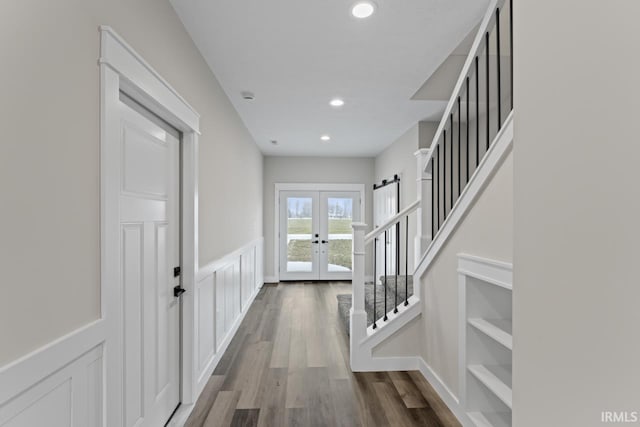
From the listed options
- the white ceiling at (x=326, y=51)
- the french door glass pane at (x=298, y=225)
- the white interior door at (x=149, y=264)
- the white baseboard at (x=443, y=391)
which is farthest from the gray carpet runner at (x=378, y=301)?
the french door glass pane at (x=298, y=225)

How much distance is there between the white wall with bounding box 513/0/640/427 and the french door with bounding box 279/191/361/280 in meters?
6.00

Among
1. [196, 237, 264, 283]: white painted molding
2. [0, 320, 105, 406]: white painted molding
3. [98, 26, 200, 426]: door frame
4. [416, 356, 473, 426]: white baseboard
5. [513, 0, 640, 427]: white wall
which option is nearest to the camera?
[513, 0, 640, 427]: white wall

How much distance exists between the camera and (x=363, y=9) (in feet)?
6.30

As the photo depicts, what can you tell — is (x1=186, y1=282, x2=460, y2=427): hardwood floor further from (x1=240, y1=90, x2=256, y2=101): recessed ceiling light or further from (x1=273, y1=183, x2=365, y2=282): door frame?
(x1=273, y1=183, x2=365, y2=282): door frame

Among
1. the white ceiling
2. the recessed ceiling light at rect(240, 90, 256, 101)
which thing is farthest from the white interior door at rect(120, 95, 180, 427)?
the recessed ceiling light at rect(240, 90, 256, 101)

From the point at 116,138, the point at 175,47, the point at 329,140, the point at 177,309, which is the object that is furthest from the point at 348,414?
the point at 329,140

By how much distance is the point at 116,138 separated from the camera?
132cm

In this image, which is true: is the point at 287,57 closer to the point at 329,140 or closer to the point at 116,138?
the point at 116,138

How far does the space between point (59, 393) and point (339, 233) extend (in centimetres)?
577

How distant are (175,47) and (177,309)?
166 cm

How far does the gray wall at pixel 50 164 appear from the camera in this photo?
0.88 m

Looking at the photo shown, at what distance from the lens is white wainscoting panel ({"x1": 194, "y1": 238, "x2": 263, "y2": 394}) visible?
2443mm

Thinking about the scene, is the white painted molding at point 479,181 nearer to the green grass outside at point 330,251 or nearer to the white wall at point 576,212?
the white wall at point 576,212

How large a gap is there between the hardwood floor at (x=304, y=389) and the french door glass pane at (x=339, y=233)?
2.94 m
